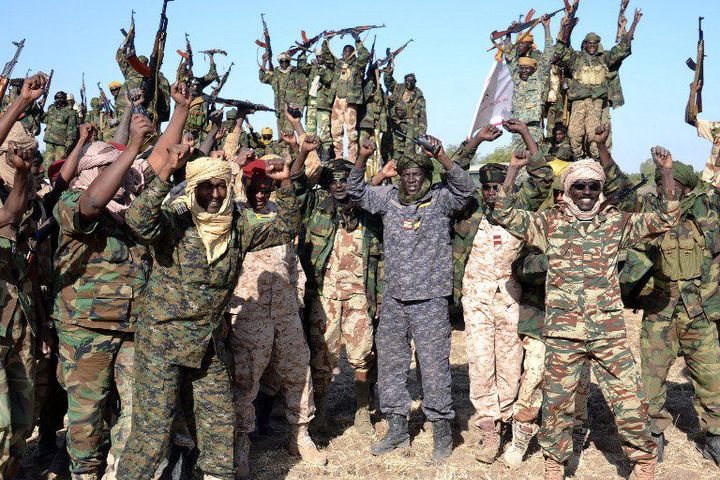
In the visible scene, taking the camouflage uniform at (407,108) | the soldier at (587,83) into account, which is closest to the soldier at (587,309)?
the soldier at (587,83)

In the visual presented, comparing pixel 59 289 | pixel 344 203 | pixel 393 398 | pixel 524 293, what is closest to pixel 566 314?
pixel 524 293

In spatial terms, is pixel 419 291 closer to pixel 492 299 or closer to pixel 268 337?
pixel 492 299

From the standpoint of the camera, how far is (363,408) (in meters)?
6.84

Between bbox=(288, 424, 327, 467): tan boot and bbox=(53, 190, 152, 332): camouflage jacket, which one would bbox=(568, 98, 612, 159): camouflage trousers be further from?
bbox=(53, 190, 152, 332): camouflage jacket

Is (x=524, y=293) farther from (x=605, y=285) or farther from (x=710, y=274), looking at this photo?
(x=710, y=274)

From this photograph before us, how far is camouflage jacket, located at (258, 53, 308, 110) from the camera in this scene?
57.1 ft

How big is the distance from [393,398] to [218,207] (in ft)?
8.38

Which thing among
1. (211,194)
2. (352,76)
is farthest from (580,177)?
(352,76)

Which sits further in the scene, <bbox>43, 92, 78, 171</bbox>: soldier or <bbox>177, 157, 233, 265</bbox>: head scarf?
<bbox>43, 92, 78, 171</bbox>: soldier

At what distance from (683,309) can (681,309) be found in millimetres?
18

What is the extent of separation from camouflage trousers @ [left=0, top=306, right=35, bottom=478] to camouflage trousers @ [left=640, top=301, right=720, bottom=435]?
15.3ft

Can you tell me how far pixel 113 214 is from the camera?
4.70m

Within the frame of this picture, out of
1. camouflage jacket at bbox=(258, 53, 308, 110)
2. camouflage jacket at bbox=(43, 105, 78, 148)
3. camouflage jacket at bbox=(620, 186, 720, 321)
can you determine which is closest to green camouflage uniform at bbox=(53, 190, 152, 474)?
camouflage jacket at bbox=(620, 186, 720, 321)

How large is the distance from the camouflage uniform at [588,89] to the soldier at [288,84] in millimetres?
6735
